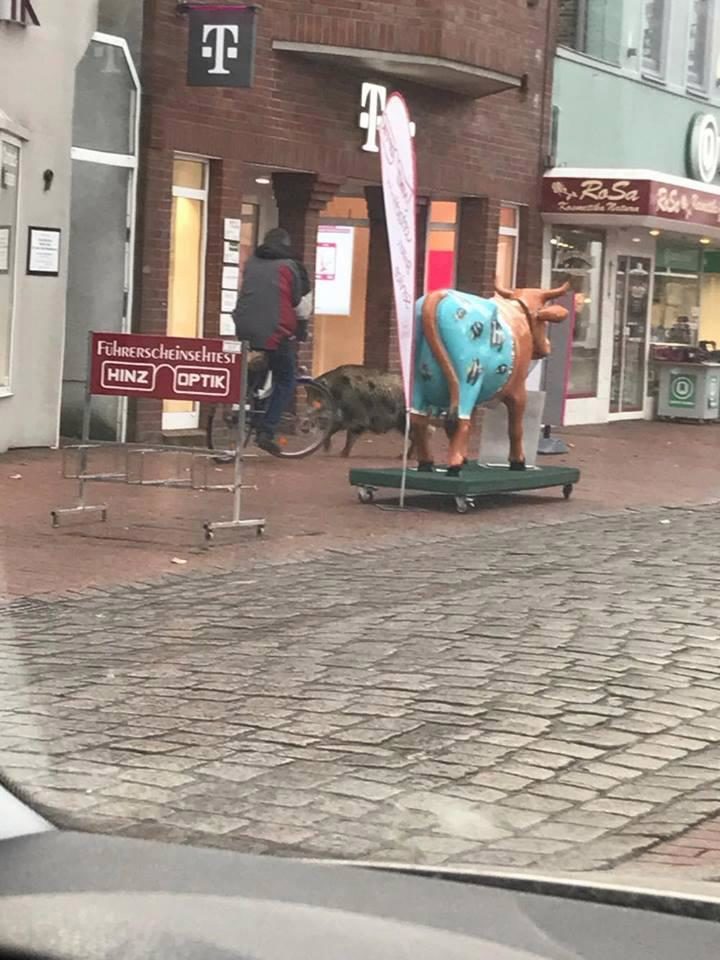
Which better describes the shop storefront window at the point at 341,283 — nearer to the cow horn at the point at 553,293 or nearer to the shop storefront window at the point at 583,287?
the shop storefront window at the point at 583,287

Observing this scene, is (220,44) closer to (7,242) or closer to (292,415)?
(7,242)

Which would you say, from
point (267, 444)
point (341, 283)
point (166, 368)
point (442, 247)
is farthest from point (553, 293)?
point (442, 247)

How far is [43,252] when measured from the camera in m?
15.2

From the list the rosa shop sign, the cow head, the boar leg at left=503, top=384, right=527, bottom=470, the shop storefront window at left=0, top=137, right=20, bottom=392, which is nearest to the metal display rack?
the boar leg at left=503, top=384, right=527, bottom=470

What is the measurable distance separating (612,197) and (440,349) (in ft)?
31.7

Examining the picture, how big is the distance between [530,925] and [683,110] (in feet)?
79.3

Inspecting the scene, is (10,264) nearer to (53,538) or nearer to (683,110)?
(53,538)

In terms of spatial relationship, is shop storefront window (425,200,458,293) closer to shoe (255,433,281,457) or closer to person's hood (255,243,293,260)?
person's hood (255,243,293,260)

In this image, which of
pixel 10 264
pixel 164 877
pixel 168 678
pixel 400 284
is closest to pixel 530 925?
pixel 164 877

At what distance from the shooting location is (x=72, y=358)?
16031mm

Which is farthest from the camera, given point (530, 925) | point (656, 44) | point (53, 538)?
point (656, 44)

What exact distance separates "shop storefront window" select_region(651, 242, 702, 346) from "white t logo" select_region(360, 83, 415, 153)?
7.67m

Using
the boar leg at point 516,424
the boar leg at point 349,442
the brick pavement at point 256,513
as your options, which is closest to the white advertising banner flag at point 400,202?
the brick pavement at point 256,513

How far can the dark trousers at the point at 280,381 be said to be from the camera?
1505 centimetres
